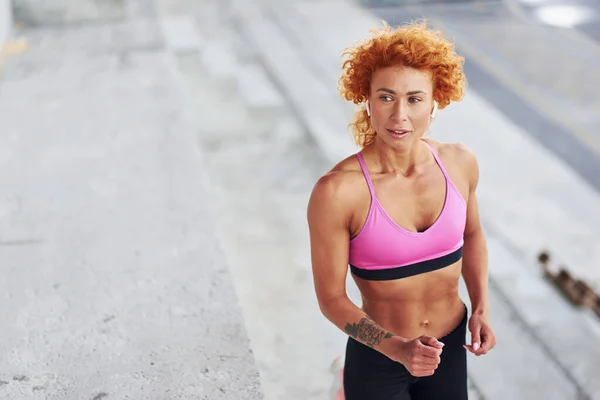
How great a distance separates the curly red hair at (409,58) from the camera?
4.98ft

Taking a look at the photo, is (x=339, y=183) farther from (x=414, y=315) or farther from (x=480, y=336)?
(x=480, y=336)

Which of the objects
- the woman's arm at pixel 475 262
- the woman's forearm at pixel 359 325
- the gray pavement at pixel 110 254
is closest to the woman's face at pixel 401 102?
the woman's arm at pixel 475 262

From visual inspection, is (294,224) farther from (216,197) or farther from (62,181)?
(62,181)

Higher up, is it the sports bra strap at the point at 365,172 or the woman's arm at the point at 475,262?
the sports bra strap at the point at 365,172

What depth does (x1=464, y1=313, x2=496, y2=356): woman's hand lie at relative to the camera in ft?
5.46

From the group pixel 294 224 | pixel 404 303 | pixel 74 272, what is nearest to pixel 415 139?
pixel 404 303

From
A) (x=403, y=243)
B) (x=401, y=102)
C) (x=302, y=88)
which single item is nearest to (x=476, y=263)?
(x=403, y=243)

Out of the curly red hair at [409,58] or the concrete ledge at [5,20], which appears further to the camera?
the concrete ledge at [5,20]

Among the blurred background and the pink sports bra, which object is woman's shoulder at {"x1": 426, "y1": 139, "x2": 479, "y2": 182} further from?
the blurred background

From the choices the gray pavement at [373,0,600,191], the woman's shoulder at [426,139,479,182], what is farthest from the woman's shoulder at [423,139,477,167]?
Answer: the gray pavement at [373,0,600,191]

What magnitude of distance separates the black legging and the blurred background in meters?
0.28

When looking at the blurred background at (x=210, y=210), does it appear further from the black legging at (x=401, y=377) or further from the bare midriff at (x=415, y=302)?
the bare midriff at (x=415, y=302)

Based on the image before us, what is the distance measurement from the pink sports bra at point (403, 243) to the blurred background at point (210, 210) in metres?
0.51

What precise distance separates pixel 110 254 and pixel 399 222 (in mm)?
1267
